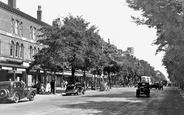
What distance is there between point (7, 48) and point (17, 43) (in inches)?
135

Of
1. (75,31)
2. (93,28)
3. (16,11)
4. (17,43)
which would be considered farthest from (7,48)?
(93,28)

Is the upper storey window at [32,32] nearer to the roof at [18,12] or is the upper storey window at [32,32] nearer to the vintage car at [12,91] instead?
the roof at [18,12]

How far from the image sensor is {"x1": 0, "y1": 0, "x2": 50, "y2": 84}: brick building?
38.8 metres

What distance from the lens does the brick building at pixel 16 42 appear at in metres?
38.8

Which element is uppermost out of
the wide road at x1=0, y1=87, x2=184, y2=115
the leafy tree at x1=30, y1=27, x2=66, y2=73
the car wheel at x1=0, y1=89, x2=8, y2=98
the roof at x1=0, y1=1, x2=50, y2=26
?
the roof at x1=0, y1=1, x2=50, y2=26

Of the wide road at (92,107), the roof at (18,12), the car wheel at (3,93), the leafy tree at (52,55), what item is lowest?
the wide road at (92,107)

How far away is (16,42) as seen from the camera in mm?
42281

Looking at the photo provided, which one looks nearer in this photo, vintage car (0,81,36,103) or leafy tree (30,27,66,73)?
vintage car (0,81,36,103)

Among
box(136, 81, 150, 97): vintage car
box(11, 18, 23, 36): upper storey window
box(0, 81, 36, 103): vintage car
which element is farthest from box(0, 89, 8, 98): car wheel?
box(11, 18, 23, 36): upper storey window

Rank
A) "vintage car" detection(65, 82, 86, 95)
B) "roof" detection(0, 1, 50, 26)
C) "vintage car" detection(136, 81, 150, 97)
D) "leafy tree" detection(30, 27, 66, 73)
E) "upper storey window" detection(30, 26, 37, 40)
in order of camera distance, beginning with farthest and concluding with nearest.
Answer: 1. "upper storey window" detection(30, 26, 37, 40)
2. "roof" detection(0, 1, 50, 26)
3. "leafy tree" detection(30, 27, 66, 73)
4. "vintage car" detection(65, 82, 86, 95)
5. "vintage car" detection(136, 81, 150, 97)

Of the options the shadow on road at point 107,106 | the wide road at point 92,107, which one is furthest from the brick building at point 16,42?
the shadow on road at point 107,106

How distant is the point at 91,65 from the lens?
139 ft

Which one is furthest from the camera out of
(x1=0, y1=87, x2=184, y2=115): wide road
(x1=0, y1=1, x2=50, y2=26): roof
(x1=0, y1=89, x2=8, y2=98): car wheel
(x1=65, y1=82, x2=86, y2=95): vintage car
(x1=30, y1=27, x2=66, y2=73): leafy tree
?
(x1=0, y1=1, x2=50, y2=26): roof

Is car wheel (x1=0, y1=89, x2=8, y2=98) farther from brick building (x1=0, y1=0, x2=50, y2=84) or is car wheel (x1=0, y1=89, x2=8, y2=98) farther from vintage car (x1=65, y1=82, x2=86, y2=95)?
brick building (x1=0, y1=0, x2=50, y2=84)
